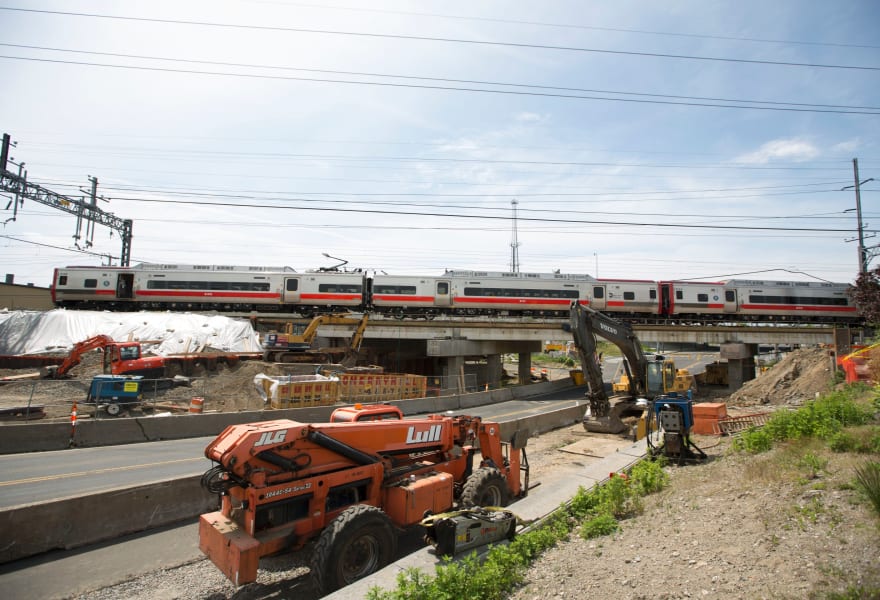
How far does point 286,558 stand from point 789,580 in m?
5.86

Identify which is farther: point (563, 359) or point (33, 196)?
point (563, 359)

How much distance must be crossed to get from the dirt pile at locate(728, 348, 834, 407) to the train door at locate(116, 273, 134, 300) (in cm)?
4105

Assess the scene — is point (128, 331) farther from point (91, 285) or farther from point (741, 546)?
point (741, 546)

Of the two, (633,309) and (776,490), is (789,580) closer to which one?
(776,490)

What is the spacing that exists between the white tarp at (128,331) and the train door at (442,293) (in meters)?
13.1

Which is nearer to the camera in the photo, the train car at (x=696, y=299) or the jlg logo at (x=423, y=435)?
the jlg logo at (x=423, y=435)

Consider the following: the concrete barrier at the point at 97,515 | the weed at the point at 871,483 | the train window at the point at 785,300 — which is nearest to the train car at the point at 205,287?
the concrete barrier at the point at 97,515

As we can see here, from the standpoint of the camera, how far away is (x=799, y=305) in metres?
34.9

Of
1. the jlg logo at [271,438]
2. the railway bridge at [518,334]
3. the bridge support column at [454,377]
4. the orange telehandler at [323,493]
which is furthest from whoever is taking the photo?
the railway bridge at [518,334]

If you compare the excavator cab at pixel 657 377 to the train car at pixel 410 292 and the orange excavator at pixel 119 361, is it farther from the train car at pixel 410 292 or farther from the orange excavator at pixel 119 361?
the orange excavator at pixel 119 361

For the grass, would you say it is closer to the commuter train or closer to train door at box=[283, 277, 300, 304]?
the commuter train

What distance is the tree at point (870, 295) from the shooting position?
73.0 feet

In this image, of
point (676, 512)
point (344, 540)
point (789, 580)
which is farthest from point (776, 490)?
point (344, 540)

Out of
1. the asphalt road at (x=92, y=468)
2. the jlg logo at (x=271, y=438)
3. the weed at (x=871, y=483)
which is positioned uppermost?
the jlg logo at (x=271, y=438)
